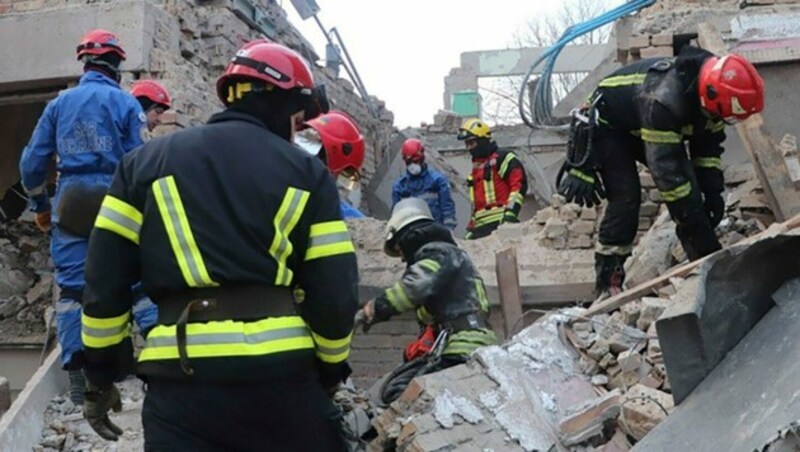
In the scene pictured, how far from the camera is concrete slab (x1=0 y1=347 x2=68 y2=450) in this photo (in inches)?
171

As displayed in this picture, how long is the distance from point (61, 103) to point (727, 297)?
10.3ft

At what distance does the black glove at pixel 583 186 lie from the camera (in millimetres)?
5320

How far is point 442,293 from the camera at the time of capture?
4547mm

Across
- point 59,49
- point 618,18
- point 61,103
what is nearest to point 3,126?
point 59,49

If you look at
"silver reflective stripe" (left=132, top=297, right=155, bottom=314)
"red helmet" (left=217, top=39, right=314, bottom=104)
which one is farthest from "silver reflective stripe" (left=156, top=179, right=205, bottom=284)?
"silver reflective stripe" (left=132, top=297, right=155, bottom=314)

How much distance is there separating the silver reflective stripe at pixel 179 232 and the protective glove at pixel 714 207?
11.4ft

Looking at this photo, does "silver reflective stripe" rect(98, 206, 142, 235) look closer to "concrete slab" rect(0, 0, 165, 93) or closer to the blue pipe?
"concrete slab" rect(0, 0, 165, 93)

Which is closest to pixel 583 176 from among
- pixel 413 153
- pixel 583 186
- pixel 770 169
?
pixel 583 186

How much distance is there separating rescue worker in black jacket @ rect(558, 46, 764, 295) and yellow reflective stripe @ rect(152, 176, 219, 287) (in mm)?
2972

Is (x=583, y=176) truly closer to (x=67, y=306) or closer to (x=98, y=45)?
(x=98, y=45)

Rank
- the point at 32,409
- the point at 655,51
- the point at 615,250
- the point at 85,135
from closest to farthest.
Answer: the point at 85,135
the point at 32,409
the point at 615,250
the point at 655,51

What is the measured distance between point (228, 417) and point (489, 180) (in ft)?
20.2

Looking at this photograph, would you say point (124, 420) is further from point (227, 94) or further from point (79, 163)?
point (227, 94)

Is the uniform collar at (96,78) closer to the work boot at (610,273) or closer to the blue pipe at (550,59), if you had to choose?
the work boot at (610,273)
